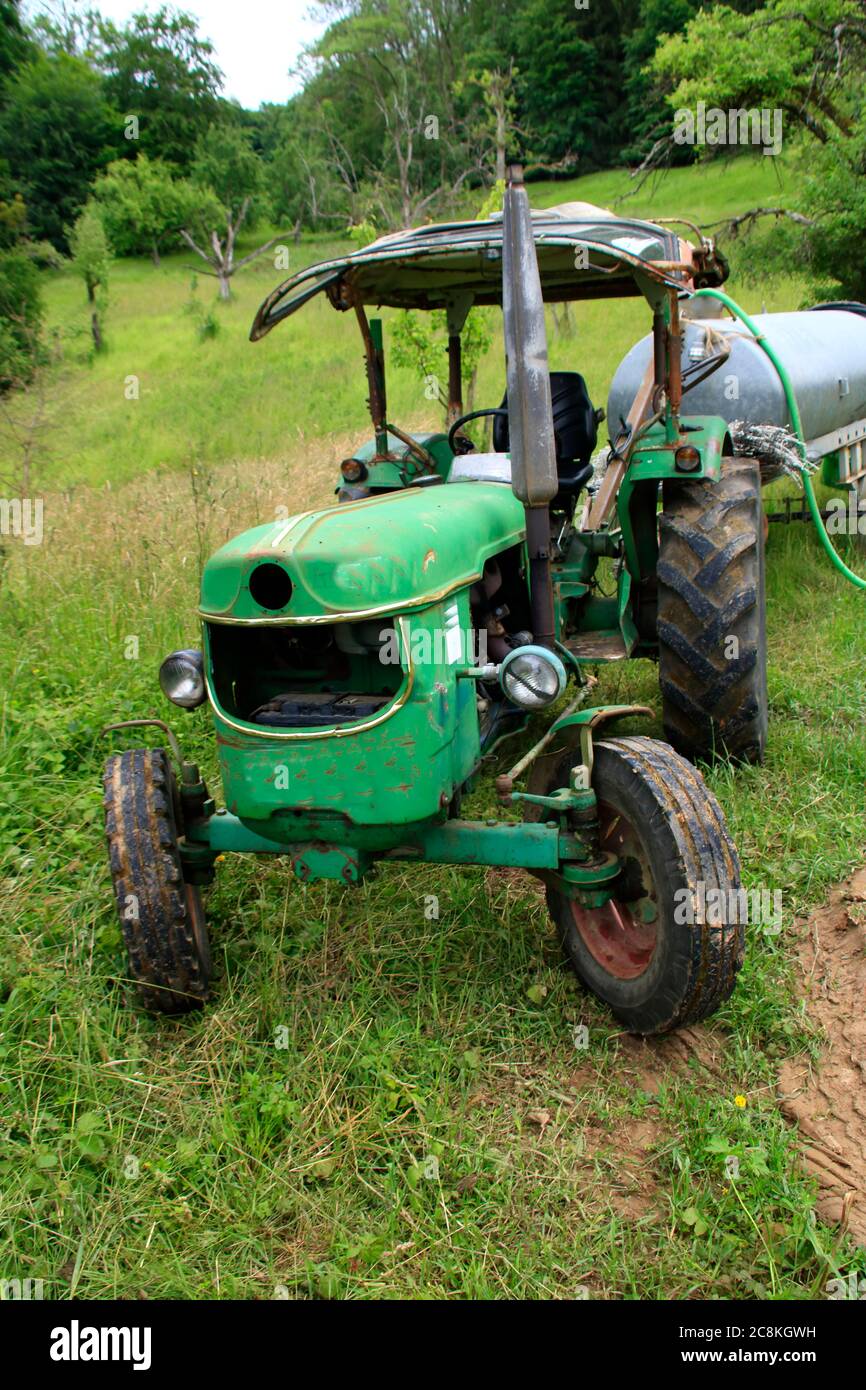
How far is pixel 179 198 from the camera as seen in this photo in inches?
1377

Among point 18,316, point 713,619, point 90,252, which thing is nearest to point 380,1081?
point 713,619

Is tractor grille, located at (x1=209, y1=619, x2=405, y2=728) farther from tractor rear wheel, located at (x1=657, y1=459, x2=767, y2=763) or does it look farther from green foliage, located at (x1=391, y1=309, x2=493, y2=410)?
green foliage, located at (x1=391, y1=309, x2=493, y2=410)

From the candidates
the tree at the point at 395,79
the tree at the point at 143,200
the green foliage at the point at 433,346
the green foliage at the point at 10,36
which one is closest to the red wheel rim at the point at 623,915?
the green foliage at the point at 433,346

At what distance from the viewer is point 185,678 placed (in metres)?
3.23

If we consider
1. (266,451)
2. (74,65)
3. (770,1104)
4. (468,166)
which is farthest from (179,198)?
(770,1104)

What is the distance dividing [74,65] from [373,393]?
48.9 meters

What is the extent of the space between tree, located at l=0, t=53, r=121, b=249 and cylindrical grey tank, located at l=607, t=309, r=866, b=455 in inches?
1381

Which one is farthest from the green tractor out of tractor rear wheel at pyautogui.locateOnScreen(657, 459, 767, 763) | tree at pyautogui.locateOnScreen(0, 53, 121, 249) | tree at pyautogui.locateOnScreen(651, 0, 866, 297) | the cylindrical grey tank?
tree at pyautogui.locateOnScreen(0, 53, 121, 249)

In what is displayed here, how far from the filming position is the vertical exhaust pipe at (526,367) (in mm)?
3135

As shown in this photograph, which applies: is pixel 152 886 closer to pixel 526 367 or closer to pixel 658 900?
pixel 658 900

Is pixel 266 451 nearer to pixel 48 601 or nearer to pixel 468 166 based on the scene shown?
pixel 48 601

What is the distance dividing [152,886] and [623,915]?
144cm

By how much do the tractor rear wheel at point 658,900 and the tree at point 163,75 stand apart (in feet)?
167
